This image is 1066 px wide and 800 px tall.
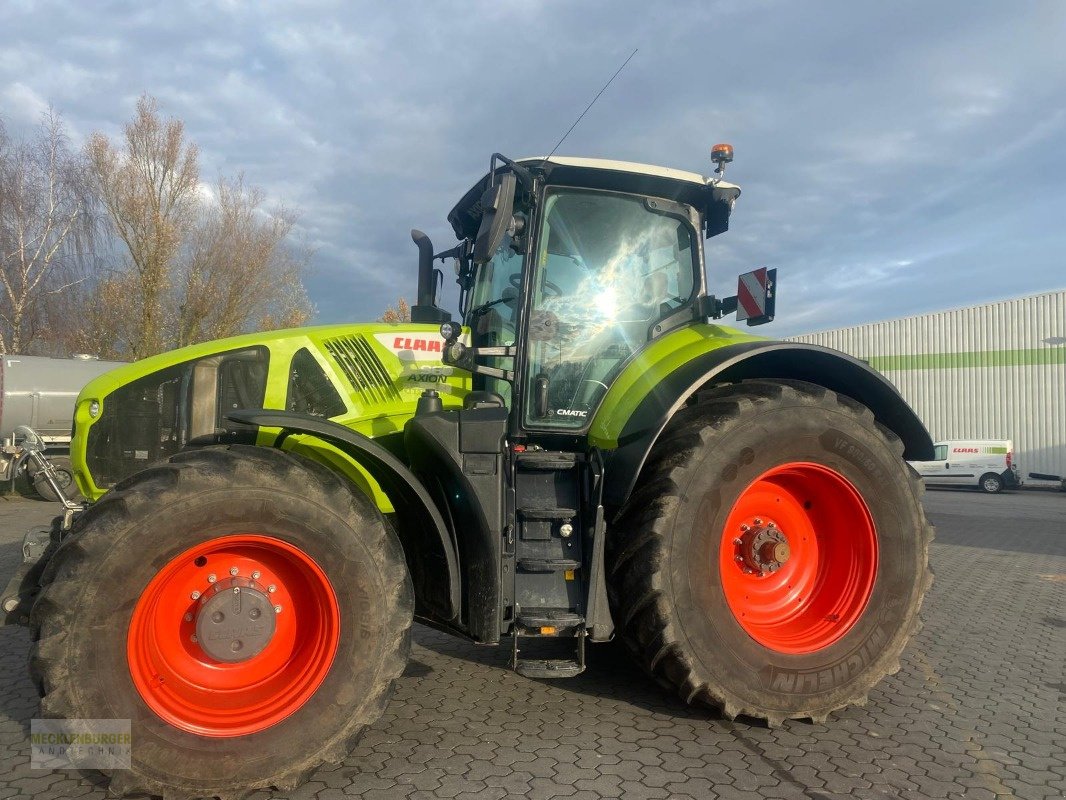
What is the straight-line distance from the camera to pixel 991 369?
92.7 feet

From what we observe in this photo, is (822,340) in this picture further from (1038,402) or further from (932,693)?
(932,693)

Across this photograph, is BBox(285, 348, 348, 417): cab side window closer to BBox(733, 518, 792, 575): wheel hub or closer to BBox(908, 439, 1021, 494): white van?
BBox(733, 518, 792, 575): wheel hub

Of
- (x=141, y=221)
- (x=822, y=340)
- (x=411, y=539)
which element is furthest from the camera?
(x=822, y=340)

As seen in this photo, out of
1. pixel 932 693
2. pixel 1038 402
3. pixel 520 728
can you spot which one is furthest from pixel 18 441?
pixel 1038 402

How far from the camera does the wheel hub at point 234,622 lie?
278 cm

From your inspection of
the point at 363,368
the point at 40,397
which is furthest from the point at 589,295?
the point at 40,397

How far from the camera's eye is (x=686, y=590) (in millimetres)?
3227

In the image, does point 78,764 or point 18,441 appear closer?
point 78,764

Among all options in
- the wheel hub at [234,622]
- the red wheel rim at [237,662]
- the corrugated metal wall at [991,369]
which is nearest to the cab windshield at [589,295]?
the red wheel rim at [237,662]

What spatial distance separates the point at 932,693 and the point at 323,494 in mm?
3170

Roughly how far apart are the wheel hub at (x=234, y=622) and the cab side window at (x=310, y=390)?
3.28 ft

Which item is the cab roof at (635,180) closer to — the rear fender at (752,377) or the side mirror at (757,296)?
the side mirror at (757,296)

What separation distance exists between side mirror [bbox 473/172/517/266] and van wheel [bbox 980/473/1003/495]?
26.0 meters

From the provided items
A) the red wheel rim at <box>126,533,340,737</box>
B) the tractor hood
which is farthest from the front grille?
the red wheel rim at <box>126,533,340,737</box>
